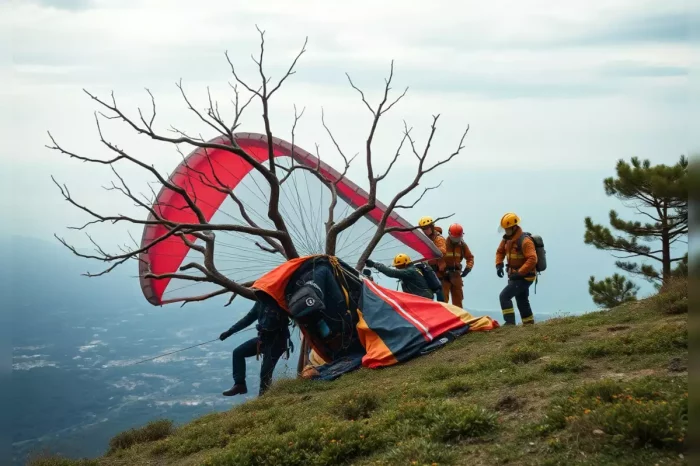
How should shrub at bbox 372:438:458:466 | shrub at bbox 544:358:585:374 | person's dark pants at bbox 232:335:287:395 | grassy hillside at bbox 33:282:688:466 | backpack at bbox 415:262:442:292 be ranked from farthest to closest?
backpack at bbox 415:262:442:292, person's dark pants at bbox 232:335:287:395, shrub at bbox 544:358:585:374, shrub at bbox 372:438:458:466, grassy hillside at bbox 33:282:688:466

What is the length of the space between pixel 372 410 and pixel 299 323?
4.38 metres

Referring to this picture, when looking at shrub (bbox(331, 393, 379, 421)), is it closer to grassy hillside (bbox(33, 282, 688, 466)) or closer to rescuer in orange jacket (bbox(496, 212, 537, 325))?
grassy hillside (bbox(33, 282, 688, 466))

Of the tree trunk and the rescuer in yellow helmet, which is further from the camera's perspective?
the tree trunk

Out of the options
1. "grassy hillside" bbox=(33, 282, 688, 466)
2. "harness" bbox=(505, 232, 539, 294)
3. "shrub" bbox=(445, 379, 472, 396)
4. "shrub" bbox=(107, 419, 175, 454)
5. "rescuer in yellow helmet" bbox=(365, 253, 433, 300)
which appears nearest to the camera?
"grassy hillside" bbox=(33, 282, 688, 466)

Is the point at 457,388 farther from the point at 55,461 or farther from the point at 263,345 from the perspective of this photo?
the point at 263,345

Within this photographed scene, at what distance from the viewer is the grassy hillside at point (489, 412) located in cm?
523

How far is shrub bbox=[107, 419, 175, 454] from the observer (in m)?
10.2

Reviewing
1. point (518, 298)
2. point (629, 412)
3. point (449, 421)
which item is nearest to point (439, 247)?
point (518, 298)

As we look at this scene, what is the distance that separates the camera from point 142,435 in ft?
33.9

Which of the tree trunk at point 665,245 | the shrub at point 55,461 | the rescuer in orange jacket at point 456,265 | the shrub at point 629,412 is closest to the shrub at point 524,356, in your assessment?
the shrub at point 629,412

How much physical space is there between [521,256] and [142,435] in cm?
750

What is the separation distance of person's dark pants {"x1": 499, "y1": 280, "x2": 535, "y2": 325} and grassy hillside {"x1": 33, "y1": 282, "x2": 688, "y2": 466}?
1.96 m

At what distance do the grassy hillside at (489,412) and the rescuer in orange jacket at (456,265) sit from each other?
3.86 m

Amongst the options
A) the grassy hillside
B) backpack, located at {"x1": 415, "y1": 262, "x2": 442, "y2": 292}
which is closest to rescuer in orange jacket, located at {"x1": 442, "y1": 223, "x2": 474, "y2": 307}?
backpack, located at {"x1": 415, "y1": 262, "x2": 442, "y2": 292}
